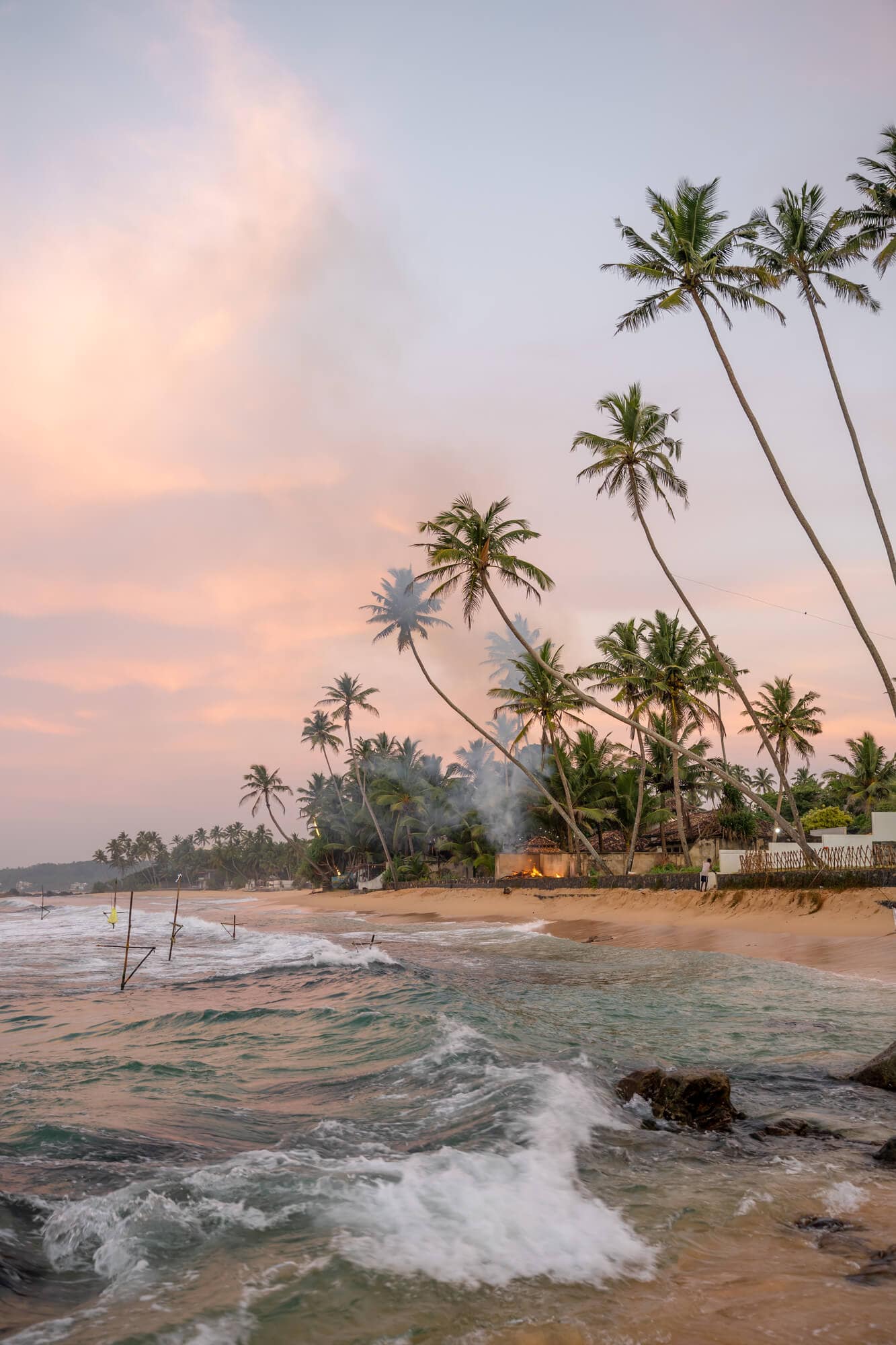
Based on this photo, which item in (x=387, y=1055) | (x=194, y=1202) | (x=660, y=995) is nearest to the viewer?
(x=194, y=1202)

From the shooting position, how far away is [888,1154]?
16.6ft

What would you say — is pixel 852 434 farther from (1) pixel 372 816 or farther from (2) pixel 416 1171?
(1) pixel 372 816

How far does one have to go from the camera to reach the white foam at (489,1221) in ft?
12.9

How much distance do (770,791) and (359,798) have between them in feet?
120

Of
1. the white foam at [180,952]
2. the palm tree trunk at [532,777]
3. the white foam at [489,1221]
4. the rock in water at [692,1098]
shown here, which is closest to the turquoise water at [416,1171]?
the white foam at [489,1221]

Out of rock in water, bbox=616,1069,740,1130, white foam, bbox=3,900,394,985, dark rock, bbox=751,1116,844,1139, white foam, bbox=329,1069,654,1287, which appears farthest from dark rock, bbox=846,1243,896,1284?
white foam, bbox=3,900,394,985

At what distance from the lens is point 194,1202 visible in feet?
15.6

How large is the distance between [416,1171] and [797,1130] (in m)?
2.85

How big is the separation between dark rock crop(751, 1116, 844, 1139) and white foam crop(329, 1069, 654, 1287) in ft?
4.26

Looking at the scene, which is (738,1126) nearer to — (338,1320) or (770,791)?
(338,1320)

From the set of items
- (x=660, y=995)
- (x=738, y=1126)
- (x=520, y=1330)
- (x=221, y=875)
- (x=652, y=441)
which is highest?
(x=652, y=441)

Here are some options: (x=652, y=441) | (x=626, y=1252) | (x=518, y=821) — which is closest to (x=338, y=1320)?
(x=626, y=1252)

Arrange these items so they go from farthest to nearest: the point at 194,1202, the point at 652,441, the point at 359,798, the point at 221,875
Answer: the point at 221,875
the point at 359,798
the point at 652,441
the point at 194,1202

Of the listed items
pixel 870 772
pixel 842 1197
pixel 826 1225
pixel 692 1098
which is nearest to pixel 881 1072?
pixel 692 1098
